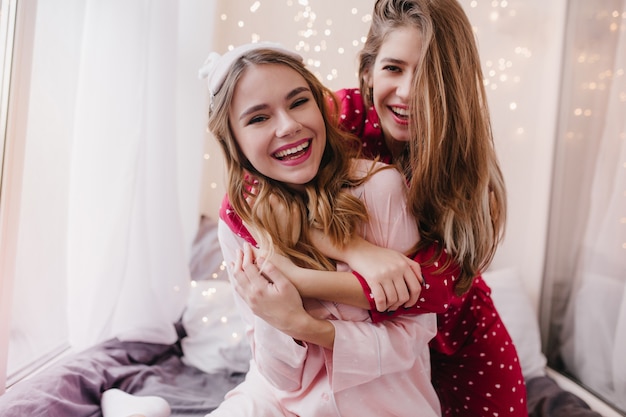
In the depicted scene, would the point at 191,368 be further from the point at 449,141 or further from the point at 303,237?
the point at 449,141

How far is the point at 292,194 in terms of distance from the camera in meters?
1.04

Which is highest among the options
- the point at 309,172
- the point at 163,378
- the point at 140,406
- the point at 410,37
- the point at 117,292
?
the point at 410,37

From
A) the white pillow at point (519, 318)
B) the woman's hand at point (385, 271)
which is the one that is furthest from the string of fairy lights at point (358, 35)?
the woman's hand at point (385, 271)

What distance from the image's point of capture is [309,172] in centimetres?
97

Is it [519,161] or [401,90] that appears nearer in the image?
[401,90]

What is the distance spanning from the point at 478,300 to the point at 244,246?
0.66 metres

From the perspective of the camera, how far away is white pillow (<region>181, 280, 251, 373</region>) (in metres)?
1.71

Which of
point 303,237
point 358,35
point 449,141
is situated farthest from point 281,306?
point 358,35

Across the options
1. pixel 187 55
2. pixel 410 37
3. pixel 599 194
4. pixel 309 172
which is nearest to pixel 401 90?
pixel 410 37

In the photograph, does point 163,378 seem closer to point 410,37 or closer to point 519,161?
point 410,37

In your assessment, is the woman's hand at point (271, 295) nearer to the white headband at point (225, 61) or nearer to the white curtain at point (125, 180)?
the white headband at point (225, 61)

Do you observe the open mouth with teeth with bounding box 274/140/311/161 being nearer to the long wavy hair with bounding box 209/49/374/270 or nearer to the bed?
the long wavy hair with bounding box 209/49/374/270

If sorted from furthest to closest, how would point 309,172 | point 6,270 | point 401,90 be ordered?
point 6,270 → point 401,90 → point 309,172

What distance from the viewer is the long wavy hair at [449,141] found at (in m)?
1.00
